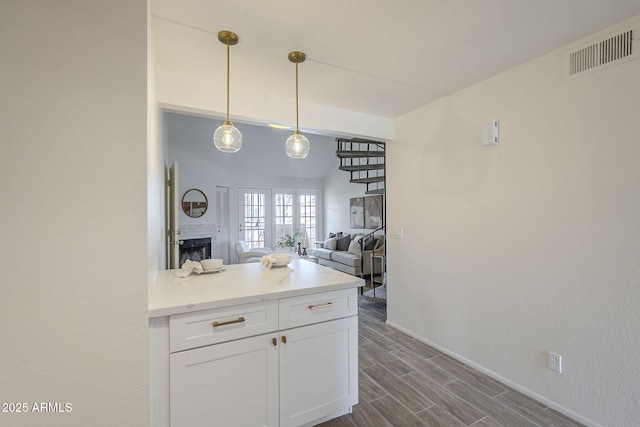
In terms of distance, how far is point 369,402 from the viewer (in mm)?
1985

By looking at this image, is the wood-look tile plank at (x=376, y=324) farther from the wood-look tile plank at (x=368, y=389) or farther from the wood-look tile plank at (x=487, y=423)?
the wood-look tile plank at (x=487, y=423)

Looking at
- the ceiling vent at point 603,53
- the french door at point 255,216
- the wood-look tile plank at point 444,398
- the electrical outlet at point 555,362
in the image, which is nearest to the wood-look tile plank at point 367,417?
the wood-look tile plank at point 444,398

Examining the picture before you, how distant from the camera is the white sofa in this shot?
5426 millimetres

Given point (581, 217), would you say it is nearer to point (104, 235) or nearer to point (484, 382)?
point (484, 382)

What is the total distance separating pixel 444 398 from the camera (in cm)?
203

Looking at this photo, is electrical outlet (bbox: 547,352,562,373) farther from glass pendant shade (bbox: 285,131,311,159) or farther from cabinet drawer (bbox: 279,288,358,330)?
glass pendant shade (bbox: 285,131,311,159)

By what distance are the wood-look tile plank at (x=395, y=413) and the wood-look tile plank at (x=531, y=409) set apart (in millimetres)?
706

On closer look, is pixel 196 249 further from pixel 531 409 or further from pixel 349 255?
pixel 531 409

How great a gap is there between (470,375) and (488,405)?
368mm

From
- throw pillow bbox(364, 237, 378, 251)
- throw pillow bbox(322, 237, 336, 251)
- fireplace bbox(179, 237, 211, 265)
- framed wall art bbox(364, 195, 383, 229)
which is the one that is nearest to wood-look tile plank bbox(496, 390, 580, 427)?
throw pillow bbox(364, 237, 378, 251)

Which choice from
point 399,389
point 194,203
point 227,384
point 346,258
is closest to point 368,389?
point 399,389

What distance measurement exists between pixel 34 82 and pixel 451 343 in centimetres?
330

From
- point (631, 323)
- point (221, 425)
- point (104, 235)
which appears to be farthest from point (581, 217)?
point (104, 235)

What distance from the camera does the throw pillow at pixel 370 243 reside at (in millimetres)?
5414
